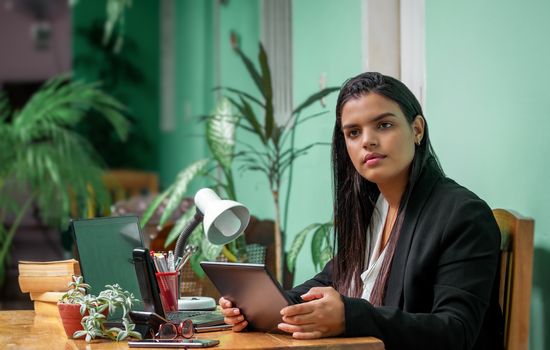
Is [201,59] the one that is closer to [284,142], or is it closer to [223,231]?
[284,142]

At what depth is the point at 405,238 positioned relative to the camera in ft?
7.14

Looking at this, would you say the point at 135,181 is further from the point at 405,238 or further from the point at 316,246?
the point at 405,238

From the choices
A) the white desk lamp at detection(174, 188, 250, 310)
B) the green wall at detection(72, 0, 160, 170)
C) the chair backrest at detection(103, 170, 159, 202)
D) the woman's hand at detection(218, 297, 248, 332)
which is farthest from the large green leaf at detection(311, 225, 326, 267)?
the green wall at detection(72, 0, 160, 170)

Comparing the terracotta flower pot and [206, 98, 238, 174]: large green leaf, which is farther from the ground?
[206, 98, 238, 174]: large green leaf

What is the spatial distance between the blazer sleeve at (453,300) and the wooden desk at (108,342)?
5 cm

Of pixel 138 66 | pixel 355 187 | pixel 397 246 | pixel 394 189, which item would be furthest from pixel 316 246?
pixel 138 66

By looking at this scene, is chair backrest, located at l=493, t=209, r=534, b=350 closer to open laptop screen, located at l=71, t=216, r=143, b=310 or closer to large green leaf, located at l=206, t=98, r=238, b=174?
open laptop screen, located at l=71, t=216, r=143, b=310

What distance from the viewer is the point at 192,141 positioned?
8.27 meters

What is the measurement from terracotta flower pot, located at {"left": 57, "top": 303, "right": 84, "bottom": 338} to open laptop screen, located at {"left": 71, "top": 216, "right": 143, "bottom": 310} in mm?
179

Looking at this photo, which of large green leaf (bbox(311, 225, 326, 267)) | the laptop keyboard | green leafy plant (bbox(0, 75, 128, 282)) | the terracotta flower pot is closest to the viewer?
the terracotta flower pot

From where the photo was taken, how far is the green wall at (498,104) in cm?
233

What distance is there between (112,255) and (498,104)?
1.07m

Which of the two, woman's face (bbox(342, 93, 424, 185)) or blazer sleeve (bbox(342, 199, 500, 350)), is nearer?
blazer sleeve (bbox(342, 199, 500, 350))

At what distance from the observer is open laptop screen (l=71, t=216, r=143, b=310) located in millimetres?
2297
